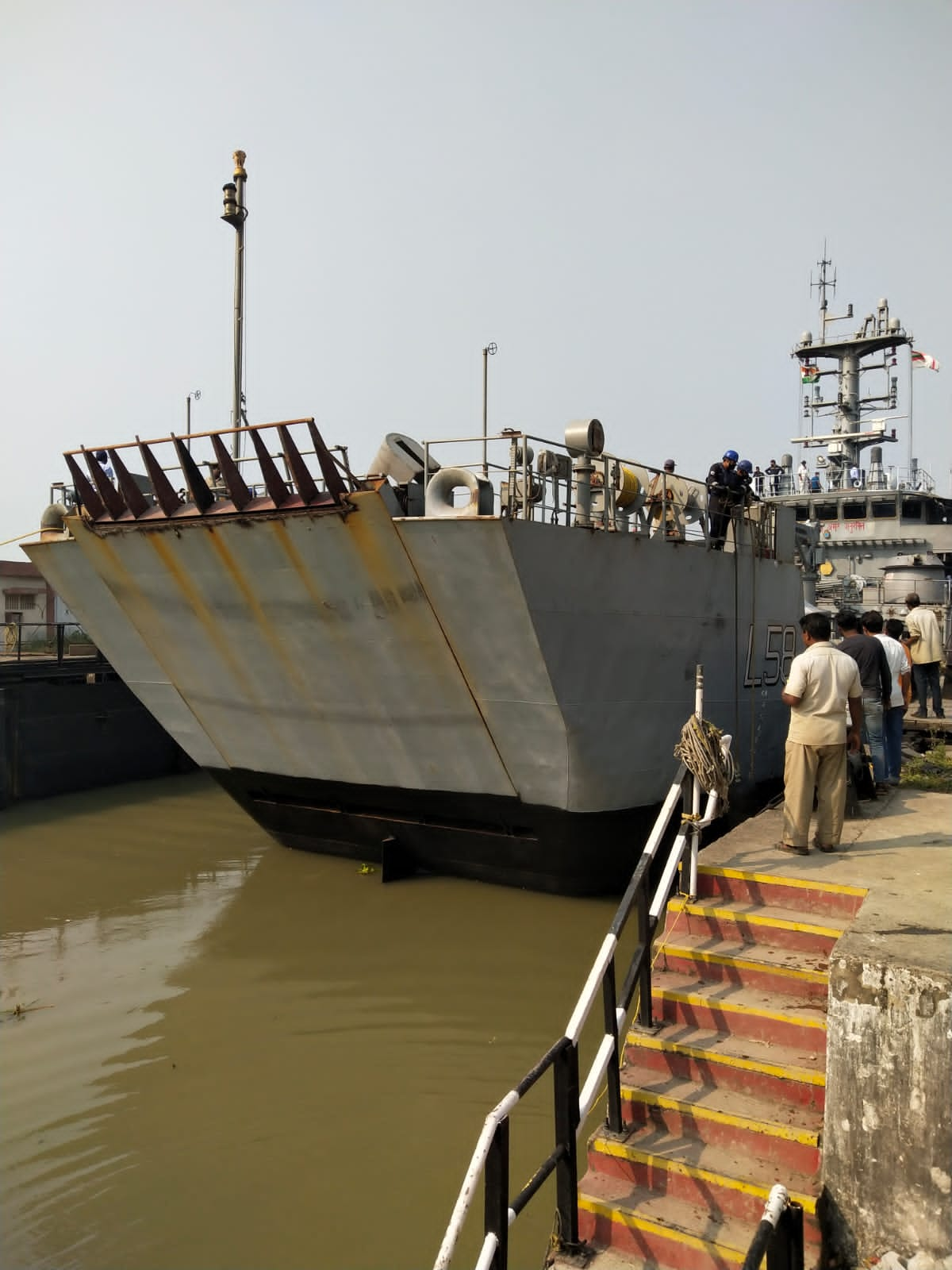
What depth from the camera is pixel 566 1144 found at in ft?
11.5

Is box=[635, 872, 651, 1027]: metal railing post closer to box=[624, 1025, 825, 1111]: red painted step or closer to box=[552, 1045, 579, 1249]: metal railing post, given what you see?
box=[624, 1025, 825, 1111]: red painted step

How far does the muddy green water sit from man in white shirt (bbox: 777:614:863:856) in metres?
2.29

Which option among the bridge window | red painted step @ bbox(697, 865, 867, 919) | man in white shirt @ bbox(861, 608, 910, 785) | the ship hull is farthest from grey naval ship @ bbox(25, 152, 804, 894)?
the bridge window

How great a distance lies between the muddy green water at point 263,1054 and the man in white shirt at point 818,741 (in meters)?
2.29

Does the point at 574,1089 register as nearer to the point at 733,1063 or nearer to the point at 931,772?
the point at 733,1063

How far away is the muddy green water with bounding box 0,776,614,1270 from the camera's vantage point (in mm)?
4570

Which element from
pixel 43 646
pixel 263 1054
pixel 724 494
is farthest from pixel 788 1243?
pixel 43 646

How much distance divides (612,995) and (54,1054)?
435cm

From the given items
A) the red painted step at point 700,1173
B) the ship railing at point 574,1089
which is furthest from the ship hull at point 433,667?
the red painted step at point 700,1173

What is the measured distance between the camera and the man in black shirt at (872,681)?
24.0 ft

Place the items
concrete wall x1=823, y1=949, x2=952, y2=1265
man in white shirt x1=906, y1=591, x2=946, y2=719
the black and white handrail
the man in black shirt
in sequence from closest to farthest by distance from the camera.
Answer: the black and white handrail
concrete wall x1=823, y1=949, x2=952, y2=1265
the man in black shirt
man in white shirt x1=906, y1=591, x2=946, y2=719

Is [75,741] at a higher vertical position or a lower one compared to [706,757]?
lower

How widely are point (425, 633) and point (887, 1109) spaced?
210 inches

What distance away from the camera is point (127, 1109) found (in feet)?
18.5
